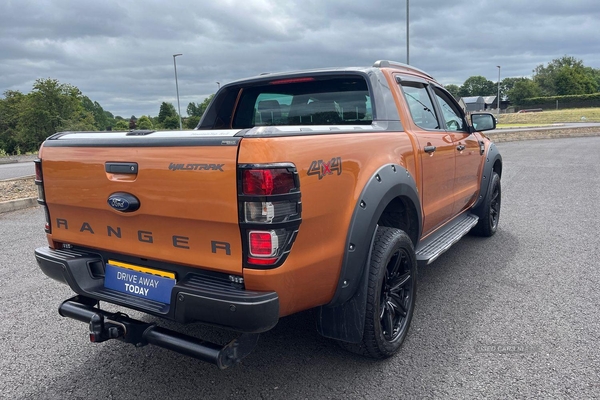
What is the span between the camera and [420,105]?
392 cm

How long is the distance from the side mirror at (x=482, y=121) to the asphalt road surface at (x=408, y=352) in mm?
1394

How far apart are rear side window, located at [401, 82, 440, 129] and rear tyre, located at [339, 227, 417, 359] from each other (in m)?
1.16

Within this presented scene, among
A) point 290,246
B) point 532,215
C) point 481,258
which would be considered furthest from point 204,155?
point 532,215

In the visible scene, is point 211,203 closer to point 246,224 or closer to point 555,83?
point 246,224

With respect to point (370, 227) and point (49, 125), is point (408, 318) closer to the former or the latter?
point (370, 227)

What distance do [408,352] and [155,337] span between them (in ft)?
5.27

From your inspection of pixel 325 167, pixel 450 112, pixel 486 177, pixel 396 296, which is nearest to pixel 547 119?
pixel 486 177

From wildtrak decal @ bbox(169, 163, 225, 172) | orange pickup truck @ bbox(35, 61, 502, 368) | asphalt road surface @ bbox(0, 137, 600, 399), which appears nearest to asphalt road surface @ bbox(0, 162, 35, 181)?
asphalt road surface @ bbox(0, 137, 600, 399)

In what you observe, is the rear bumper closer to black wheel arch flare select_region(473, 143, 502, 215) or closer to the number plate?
the number plate

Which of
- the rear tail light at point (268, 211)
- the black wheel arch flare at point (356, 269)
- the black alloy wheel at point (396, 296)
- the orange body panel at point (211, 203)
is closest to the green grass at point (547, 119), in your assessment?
the black alloy wheel at point (396, 296)

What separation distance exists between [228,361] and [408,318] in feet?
4.60

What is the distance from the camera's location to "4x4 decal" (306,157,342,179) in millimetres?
2252

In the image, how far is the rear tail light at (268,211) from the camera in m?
2.05

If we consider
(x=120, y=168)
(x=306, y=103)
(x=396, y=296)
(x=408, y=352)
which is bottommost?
(x=408, y=352)
